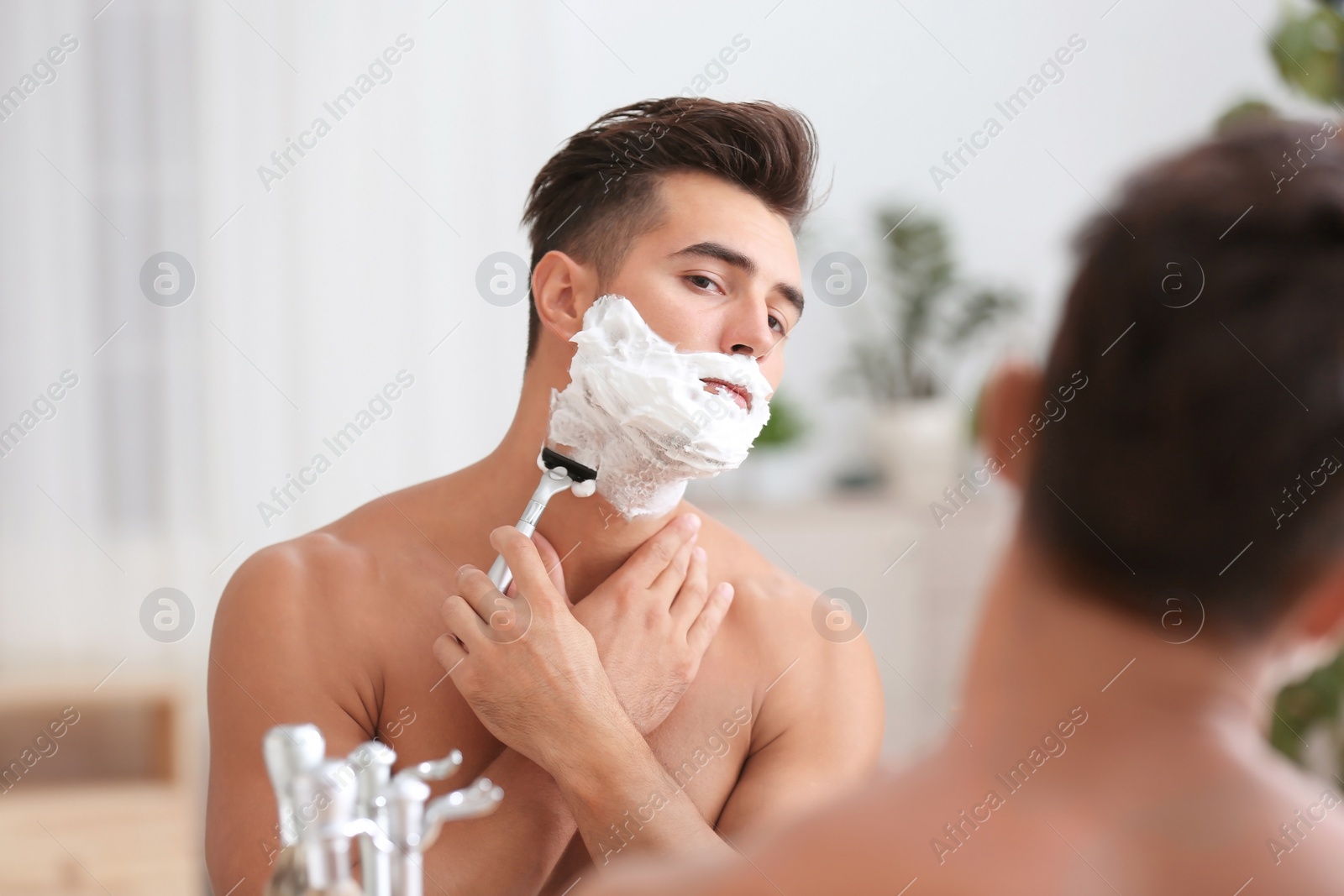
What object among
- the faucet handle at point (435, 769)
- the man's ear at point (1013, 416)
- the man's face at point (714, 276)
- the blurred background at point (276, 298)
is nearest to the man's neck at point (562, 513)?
the man's face at point (714, 276)

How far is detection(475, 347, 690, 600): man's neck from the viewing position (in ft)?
2.84

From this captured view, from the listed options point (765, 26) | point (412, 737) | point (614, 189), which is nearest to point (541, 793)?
point (412, 737)

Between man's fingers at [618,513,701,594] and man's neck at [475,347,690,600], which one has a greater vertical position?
man's neck at [475,347,690,600]

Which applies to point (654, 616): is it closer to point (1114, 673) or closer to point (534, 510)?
point (534, 510)

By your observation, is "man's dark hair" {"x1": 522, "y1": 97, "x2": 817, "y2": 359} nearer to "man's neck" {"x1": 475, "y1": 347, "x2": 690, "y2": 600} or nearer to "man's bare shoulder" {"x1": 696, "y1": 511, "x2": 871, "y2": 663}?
"man's neck" {"x1": 475, "y1": 347, "x2": 690, "y2": 600}

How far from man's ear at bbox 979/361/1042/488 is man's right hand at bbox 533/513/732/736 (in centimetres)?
48

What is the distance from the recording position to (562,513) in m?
0.87

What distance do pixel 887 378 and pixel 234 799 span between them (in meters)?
1.60

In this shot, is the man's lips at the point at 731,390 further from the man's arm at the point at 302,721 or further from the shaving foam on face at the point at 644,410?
the man's arm at the point at 302,721

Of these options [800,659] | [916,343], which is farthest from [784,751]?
[916,343]

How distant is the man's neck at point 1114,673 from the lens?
0.35 meters

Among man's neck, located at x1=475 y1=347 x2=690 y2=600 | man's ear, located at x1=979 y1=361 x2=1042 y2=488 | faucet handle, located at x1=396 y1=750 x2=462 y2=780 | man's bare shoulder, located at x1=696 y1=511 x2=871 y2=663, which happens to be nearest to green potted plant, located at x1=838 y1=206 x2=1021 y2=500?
man's bare shoulder, located at x1=696 y1=511 x2=871 y2=663

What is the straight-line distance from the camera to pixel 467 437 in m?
2.02

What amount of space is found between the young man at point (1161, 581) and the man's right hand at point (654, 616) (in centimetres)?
44
